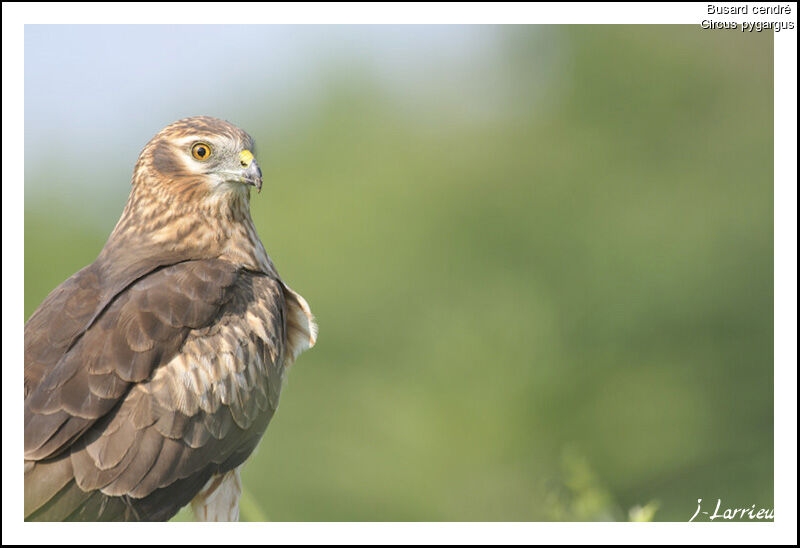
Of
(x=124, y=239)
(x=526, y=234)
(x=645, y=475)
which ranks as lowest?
(x=645, y=475)

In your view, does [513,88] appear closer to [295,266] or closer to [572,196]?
[572,196]

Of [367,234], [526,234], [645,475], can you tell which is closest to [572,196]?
[526,234]

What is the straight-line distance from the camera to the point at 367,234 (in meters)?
30.6

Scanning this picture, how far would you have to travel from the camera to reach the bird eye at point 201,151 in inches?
219

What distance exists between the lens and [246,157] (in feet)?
18.0

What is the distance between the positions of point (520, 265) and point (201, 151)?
79.2 feet

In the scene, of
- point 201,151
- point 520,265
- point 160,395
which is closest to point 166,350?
point 160,395

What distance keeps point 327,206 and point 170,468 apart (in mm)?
25280

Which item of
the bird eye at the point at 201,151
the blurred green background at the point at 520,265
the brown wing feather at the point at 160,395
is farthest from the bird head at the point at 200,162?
the blurred green background at the point at 520,265

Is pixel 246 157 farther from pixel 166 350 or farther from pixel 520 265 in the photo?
pixel 520 265

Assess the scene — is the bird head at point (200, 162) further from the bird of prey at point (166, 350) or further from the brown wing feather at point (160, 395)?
the brown wing feather at point (160, 395)

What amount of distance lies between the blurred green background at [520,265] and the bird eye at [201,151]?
17.0m

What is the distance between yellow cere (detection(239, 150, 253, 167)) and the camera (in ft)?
18.0

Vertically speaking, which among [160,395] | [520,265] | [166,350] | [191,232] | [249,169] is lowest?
[520,265]
